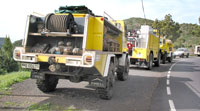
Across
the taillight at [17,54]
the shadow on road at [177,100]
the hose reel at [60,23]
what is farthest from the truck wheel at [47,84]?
the shadow on road at [177,100]

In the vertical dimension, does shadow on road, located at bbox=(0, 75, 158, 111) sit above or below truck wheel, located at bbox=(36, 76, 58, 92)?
below

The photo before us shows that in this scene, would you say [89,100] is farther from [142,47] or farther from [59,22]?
[142,47]

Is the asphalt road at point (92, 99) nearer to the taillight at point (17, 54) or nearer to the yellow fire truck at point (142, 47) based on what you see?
the taillight at point (17, 54)

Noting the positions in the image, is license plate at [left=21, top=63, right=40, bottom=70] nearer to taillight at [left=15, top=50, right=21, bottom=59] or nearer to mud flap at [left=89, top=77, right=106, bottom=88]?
taillight at [left=15, top=50, right=21, bottom=59]

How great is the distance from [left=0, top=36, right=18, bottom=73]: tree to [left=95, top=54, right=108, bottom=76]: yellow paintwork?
177 ft

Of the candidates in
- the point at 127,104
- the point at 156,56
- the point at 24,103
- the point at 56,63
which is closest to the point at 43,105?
the point at 24,103

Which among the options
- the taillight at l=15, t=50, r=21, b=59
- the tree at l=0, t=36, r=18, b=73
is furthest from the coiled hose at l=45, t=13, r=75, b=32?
the tree at l=0, t=36, r=18, b=73

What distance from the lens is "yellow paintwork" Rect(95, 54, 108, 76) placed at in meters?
4.91

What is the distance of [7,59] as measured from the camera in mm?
54969

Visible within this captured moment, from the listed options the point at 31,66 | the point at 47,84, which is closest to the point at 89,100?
the point at 47,84

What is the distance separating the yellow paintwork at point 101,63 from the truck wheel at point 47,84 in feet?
6.01

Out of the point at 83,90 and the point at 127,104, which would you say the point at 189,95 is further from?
the point at 83,90

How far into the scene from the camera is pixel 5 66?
54656mm

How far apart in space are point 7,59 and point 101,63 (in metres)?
56.0
